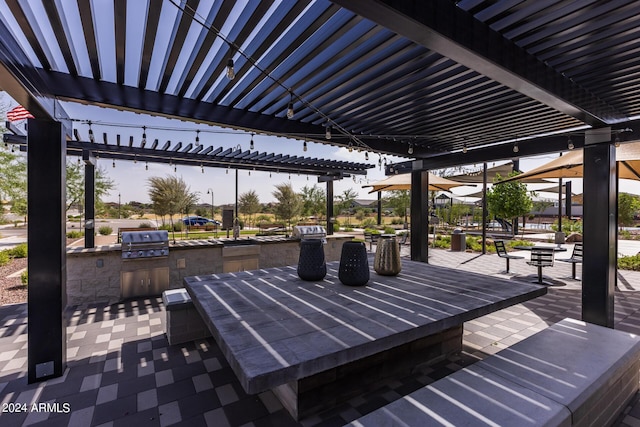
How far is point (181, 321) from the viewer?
320 centimetres

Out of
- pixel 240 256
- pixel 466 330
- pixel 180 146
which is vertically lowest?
pixel 466 330

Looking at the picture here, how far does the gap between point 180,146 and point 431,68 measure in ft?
14.8

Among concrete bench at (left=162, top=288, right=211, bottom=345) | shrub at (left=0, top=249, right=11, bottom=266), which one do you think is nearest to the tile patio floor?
concrete bench at (left=162, top=288, right=211, bottom=345)

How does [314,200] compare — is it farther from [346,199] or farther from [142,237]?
[142,237]

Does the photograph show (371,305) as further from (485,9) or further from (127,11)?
(127,11)

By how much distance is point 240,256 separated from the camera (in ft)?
19.0

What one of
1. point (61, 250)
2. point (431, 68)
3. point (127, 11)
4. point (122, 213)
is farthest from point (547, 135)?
point (122, 213)

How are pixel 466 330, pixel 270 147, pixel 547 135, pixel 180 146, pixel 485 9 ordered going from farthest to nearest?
pixel 270 147, pixel 180 146, pixel 547 135, pixel 466 330, pixel 485 9

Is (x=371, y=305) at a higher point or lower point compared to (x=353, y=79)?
lower

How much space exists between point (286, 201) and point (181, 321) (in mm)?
6874

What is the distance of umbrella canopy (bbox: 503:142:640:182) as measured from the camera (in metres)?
4.56

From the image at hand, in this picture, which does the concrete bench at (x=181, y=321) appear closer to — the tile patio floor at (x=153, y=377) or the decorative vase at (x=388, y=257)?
the tile patio floor at (x=153, y=377)

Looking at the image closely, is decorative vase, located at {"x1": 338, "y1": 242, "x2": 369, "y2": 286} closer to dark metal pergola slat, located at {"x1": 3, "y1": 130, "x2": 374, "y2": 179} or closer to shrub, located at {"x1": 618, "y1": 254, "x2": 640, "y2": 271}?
dark metal pergola slat, located at {"x1": 3, "y1": 130, "x2": 374, "y2": 179}

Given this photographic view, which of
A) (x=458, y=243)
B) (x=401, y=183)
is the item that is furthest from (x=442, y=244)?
(x=401, y=183)
